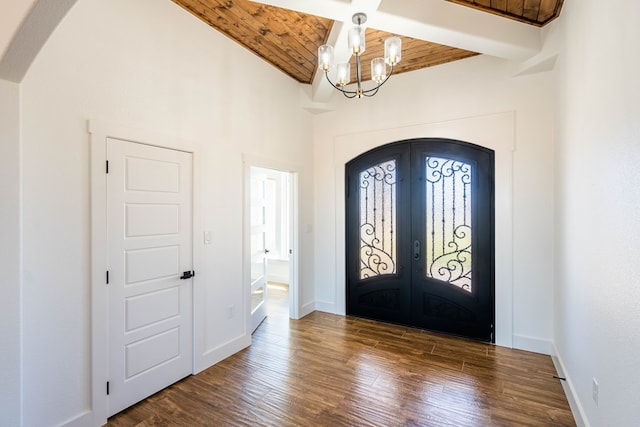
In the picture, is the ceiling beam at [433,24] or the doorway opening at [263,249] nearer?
the ceiling beam at [433,24]

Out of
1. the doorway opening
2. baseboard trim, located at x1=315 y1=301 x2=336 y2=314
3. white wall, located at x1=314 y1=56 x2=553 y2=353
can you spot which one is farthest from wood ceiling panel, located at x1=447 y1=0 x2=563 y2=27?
baseboard trim, located at x1=315 y1=301 x2=336 y2=314

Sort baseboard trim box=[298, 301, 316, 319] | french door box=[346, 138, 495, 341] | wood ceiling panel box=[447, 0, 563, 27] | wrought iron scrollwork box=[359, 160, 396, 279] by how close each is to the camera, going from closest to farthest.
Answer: wood ceiling panel box=[447, 0, 563, 27] < french door box=[346, 138, 495, 341] < wrought iron scrollwork box=[359, 160, 396, 279] < baseboard trim box=[298, 301, 316, 319]

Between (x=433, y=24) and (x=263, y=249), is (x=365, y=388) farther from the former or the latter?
(x=433, y=24)

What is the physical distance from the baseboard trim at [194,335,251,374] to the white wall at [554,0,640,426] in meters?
3.02

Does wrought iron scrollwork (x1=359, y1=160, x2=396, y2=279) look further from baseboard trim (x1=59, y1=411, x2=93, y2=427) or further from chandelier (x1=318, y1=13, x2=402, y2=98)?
baseboard trim (x1=59, y1=411, x2=93, y2=427)

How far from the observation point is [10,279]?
1.70m

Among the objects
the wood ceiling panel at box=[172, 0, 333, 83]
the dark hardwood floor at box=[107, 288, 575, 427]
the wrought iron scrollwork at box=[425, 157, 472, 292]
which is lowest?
the dark hardwood floor at box=[107, 288, 575, 427]

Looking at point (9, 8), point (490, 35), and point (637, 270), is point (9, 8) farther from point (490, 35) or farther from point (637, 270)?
point (490, 35)

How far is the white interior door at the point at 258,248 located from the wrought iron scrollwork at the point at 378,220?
1.46 m

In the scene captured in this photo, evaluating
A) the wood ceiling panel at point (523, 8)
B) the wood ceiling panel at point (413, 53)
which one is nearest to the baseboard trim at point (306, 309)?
the wood ceiling panel at point (413, 53)

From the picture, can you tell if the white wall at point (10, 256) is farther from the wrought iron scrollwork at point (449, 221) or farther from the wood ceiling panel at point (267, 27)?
the wrought iron scrollwork at point (449, 221)

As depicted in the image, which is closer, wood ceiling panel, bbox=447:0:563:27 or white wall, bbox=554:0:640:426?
white wall, bbox=554:0:640:426

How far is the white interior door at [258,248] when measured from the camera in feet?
12.8

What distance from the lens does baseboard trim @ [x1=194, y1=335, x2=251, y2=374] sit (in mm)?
2869
